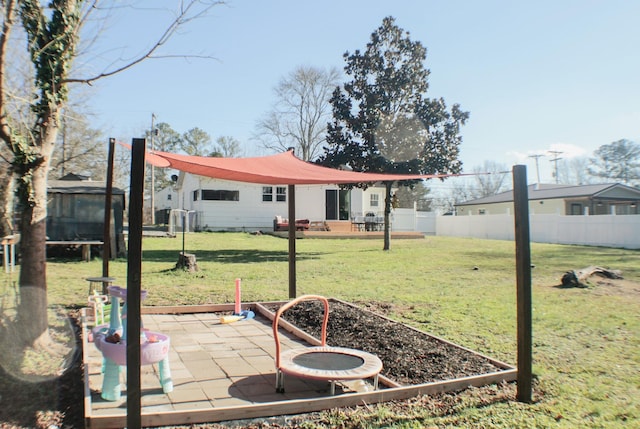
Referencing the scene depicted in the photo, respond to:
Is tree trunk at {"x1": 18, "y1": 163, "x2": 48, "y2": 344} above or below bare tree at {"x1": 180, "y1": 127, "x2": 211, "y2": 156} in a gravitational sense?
below

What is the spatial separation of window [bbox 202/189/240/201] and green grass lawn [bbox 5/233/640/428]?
9.00 m

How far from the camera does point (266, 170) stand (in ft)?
20.2

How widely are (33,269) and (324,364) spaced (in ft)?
10.1

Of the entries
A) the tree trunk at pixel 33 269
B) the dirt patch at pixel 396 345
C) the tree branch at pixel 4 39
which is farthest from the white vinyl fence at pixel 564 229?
the tree branch at pixel 4 39

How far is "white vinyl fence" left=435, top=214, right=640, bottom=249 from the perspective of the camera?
66.1 feet

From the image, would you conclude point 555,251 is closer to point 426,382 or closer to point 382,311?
point 382,311

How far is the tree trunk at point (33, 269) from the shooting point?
4.75 metres

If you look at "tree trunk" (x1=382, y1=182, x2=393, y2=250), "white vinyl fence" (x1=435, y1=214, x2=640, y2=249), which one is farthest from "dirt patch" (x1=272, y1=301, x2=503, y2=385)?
"white vinyl fence" (x1=435, y1=214, x2=640, y2=249)

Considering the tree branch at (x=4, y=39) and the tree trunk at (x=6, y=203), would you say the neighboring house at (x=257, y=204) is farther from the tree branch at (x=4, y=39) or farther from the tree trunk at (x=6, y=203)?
the tree branch at (x=4, y=39)

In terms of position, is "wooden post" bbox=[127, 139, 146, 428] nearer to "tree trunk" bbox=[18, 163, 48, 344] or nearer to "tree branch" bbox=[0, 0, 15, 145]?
"tree branch" bbox=[0, 0, 15, 145]

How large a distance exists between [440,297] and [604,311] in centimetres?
239

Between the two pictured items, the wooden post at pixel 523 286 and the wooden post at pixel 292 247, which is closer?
the wooden post at pixel 523 286

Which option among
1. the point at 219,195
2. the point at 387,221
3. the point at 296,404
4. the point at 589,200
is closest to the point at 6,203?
the point at 296,404

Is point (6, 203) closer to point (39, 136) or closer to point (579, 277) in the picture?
point (39, 136)
